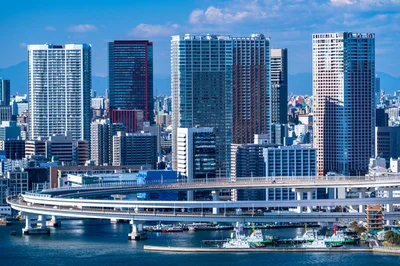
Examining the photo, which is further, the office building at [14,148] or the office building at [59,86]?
the office building at [59,86]

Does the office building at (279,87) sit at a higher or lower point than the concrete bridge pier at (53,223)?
higher

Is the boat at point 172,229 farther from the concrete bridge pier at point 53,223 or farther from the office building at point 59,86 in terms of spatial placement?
the office building at point 59,86

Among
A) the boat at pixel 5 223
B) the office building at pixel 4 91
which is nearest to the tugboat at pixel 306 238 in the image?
the boat at pixel 5 223

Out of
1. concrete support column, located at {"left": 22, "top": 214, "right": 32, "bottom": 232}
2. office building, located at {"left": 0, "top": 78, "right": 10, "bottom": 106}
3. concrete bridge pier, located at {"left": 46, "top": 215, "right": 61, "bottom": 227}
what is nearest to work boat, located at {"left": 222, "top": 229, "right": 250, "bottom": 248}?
concrete support column, located at {"left": 22, "top": 214, "right": 32, "bottom": 232}

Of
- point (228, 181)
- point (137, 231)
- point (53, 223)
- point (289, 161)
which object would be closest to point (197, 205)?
point (137, 231)

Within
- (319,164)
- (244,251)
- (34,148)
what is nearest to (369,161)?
(319,164)

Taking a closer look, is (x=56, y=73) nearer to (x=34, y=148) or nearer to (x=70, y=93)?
(x=70, y=93)

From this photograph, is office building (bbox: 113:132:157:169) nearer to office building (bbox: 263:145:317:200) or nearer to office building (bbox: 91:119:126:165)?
office building (bbox: 91:119:126:165)
